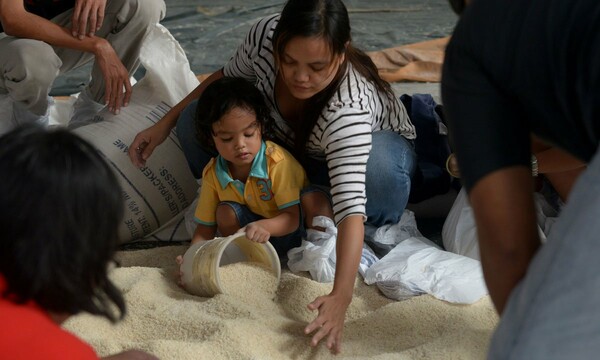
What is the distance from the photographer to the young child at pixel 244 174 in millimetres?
2047

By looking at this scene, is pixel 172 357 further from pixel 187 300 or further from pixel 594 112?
pixel 594 112

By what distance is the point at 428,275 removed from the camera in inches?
78.3

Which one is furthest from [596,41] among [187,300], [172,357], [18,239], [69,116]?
[69,116]

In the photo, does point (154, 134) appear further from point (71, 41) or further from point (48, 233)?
point (48, 233)

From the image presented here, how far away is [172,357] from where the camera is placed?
1.61 meters

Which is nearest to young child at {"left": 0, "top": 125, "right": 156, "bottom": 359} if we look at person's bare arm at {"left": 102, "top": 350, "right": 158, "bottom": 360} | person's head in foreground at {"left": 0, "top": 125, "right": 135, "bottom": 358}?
person's head in foreground at {"left": 0, "top": 125, "right": 135, "bottom": 358}

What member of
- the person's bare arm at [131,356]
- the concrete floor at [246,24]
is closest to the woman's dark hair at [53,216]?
the person's bare arm at [131,356]

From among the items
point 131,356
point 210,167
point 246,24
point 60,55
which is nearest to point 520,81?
point 131,356

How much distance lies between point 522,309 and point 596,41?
0.29 meters

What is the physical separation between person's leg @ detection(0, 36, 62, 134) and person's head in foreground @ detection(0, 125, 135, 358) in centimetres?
148

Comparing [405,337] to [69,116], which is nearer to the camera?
[405,337]

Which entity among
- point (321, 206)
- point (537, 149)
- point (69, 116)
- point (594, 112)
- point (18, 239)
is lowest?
point (69, 116)

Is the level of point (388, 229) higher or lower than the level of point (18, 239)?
lower

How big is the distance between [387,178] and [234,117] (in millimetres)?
391
